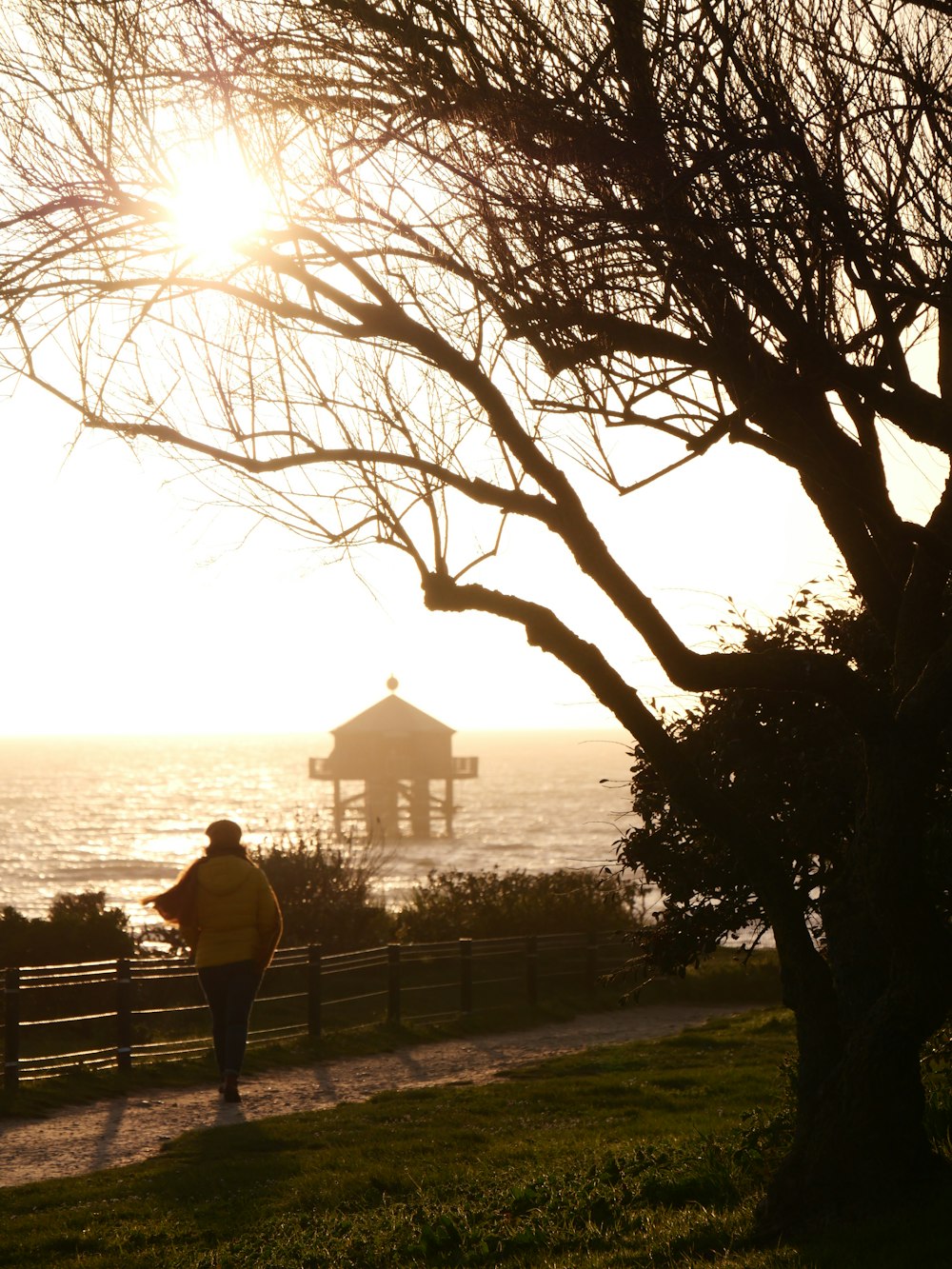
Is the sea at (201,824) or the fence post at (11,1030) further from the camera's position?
the sea at (201,824)

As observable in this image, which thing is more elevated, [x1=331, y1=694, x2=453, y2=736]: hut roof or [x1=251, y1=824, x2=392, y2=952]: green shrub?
[x1=331, y1=694, x2=453, y2=736]: hut roof

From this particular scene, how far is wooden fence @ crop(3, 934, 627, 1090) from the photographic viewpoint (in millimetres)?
11617

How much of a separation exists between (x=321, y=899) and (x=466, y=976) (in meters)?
4.04

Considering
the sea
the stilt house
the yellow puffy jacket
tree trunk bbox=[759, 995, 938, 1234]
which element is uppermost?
the stilt house

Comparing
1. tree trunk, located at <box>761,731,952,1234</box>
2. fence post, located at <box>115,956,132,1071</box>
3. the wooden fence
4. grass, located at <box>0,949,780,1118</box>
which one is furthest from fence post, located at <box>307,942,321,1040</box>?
tree trunk, located at <box>761,731,952,1234</box>

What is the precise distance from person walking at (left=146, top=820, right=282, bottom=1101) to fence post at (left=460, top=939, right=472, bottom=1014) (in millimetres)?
5678

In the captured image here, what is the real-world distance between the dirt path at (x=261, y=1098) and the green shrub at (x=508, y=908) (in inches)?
186

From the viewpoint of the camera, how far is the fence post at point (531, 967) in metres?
16.6

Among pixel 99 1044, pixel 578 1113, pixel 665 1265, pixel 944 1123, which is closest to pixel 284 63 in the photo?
pixel 665 1265

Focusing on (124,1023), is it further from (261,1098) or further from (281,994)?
(281,994)

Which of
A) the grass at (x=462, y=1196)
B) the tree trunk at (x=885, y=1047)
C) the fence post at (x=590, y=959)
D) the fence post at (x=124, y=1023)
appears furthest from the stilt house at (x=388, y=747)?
the tree trunk at (x=885, y=1047)

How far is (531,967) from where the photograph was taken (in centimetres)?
1664

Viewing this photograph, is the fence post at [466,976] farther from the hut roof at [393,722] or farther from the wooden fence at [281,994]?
the hut roof at [393,722]

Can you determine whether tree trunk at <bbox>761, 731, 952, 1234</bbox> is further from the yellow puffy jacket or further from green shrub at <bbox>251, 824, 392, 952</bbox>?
green shrub at <bbox>251, 824, 392, 952</bbox>
